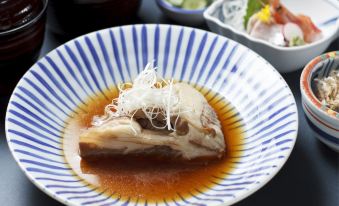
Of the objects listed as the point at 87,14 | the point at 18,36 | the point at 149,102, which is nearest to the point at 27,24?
the point at 18,36

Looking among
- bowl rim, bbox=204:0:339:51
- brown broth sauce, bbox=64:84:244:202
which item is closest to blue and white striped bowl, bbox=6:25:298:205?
brown broth sauce, bbox=64:84:244:202

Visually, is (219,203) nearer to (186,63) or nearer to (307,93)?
(307,93)

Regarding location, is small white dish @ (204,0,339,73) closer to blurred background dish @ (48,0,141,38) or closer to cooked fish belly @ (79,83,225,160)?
blurred background dish @ (48,0,141,38)

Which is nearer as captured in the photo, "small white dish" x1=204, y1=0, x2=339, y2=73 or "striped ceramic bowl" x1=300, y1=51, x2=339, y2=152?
"striped ceramic bowl" x1=300, y1=51, x2=339, y2=152

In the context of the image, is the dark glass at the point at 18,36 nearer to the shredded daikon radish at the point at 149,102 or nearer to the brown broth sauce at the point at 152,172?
the brown broth sauce at the point at 152,172

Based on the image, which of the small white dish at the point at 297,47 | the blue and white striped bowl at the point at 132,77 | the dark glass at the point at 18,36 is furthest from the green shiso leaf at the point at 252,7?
the dark glass at the point at 18,36

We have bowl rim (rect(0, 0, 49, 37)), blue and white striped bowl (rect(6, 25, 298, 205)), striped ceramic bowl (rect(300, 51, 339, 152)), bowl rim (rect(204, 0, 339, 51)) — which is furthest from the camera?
bowl rim (rect(204, 0, 339, 51))
